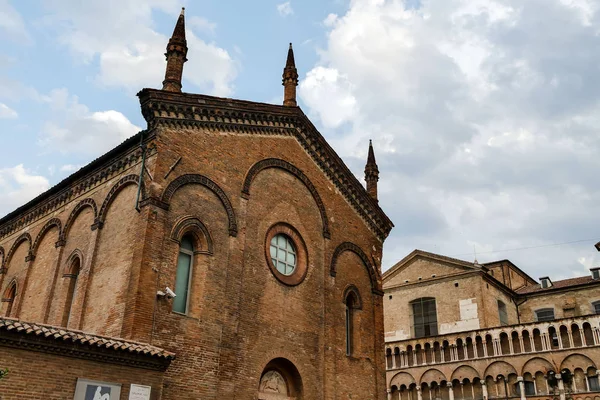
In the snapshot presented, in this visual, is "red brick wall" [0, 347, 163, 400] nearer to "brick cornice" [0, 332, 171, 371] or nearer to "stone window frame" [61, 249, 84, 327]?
"brick cornice" [0, 332, 171, 371]

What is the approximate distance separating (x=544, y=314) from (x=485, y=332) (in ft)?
23.0

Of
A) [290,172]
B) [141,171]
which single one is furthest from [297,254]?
[141,171]

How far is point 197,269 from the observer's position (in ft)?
45.6

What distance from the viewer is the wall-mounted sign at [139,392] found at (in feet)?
36.4

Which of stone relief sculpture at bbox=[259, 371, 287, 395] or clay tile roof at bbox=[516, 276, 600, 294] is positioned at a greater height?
clay tile roof at bbox=[516, 276, 600, 294]

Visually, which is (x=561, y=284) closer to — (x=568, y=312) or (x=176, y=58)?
(x=568, y=312)

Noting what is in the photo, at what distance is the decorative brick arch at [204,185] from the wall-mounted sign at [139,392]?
4.39 meters

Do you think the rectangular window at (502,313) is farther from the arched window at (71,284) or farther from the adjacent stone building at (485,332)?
the arched window at (71,284)

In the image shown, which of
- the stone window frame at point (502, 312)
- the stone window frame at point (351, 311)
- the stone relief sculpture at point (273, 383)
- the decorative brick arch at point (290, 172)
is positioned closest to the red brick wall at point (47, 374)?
the stone relief sculpture at point (273, 383)

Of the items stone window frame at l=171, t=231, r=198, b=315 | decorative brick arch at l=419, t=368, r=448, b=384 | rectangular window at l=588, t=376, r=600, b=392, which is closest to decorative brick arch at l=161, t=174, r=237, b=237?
stone window frame at l=171, t=231, r=198, b=315

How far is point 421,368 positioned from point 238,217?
72.8 ft

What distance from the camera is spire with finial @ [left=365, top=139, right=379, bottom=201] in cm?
2172

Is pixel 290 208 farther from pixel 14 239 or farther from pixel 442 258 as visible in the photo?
pixel 442 258

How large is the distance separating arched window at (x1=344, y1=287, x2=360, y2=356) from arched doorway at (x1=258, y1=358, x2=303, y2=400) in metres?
3.05
